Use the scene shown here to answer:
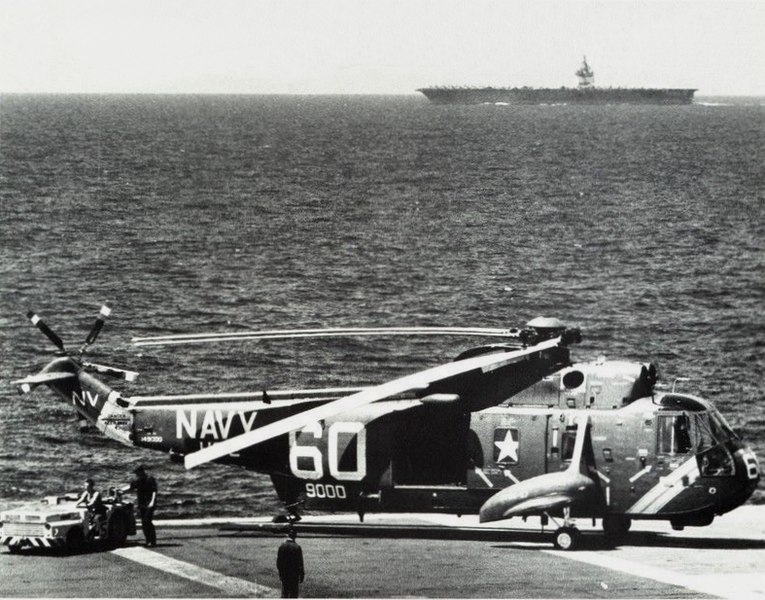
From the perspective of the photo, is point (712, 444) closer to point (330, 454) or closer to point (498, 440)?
point (498, 440)

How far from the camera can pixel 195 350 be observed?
51562mm

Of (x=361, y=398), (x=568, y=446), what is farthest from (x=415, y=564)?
(x=568, y=446)

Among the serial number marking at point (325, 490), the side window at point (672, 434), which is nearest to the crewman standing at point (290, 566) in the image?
the serial number marking at point (325, 490)

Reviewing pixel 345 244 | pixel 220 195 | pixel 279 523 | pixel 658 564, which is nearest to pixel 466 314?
pixel 345 244

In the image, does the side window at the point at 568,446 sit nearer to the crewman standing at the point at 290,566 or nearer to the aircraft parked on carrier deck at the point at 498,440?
the aircraft parked on carrier deck at the point at 498,440

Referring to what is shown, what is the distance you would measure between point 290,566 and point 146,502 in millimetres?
5990

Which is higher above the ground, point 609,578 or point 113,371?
point 113,371

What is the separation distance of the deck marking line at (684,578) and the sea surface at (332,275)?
13325 millimetres

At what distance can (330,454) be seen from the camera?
84.9ft

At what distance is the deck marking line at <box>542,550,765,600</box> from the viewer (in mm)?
21281

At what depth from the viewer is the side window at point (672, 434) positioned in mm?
24516

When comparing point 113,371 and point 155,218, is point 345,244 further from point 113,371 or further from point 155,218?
point 113,371

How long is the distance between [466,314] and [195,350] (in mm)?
14541

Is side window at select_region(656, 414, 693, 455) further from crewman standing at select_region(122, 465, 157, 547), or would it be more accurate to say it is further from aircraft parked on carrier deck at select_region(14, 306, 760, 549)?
crewman standing at select_region(122, 465, 157, 547)
